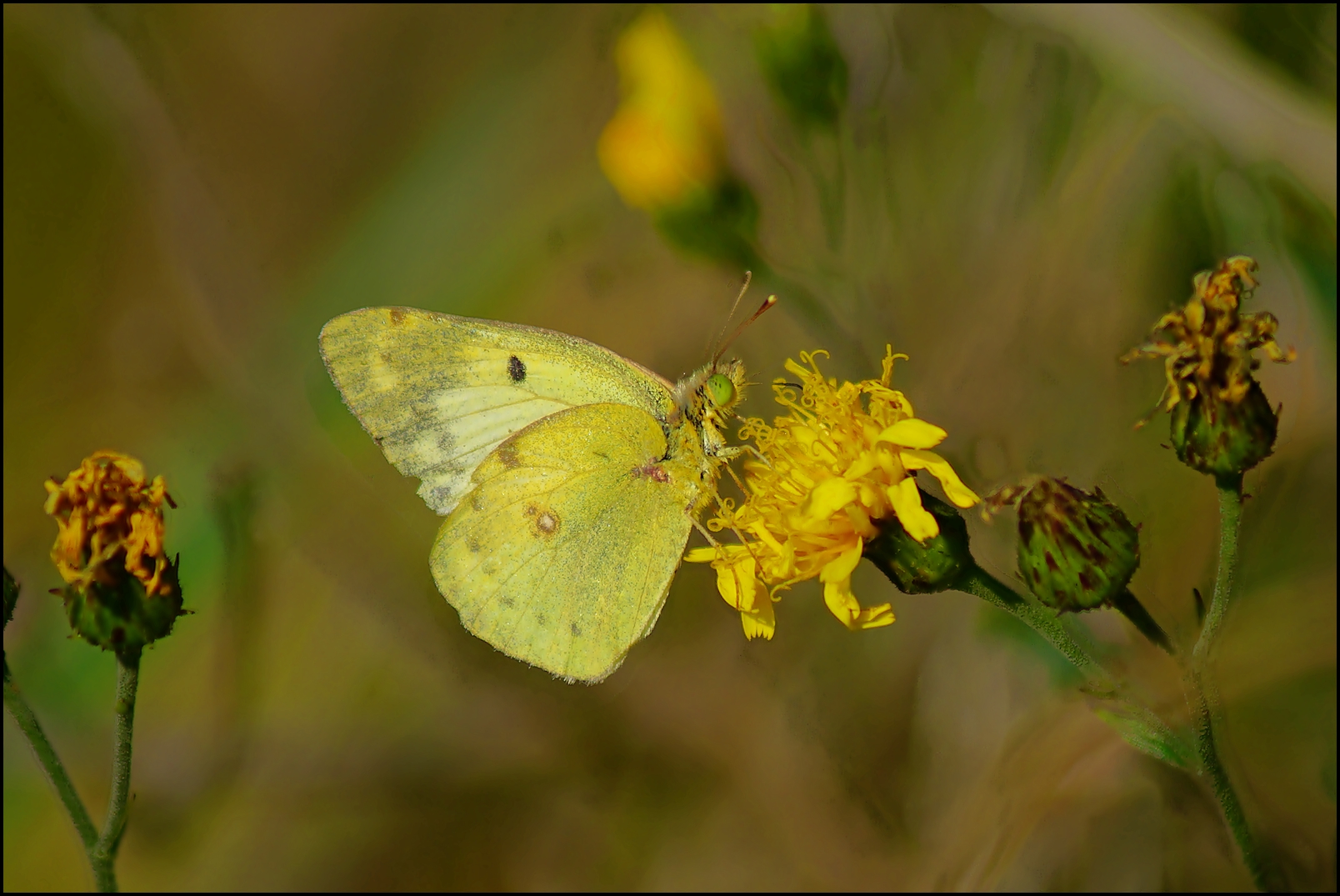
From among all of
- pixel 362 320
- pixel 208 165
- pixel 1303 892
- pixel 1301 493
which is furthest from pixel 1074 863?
pixel 208 165

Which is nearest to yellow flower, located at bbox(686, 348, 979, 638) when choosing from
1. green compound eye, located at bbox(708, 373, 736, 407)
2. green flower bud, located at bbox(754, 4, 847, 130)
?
green compound eye, located at bbox(708, 373, 736, 407)

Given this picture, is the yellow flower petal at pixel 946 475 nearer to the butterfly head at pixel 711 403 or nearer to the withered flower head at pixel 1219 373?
the withered flower head at pixel 1219 373

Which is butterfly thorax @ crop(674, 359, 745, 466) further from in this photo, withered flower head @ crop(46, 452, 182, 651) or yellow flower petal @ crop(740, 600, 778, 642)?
withered flower head @ crop(46, 452, 182, 651)

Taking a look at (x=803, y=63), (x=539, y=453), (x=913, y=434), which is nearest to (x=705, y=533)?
(x=539, y=453)

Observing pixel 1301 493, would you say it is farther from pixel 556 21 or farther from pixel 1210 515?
pixel 556 21

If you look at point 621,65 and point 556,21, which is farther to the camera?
point 556,21

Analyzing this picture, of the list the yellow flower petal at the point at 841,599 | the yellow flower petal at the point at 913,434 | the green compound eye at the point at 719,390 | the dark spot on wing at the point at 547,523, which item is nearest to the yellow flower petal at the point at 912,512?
the yellow flower petal at the point at 913,434
